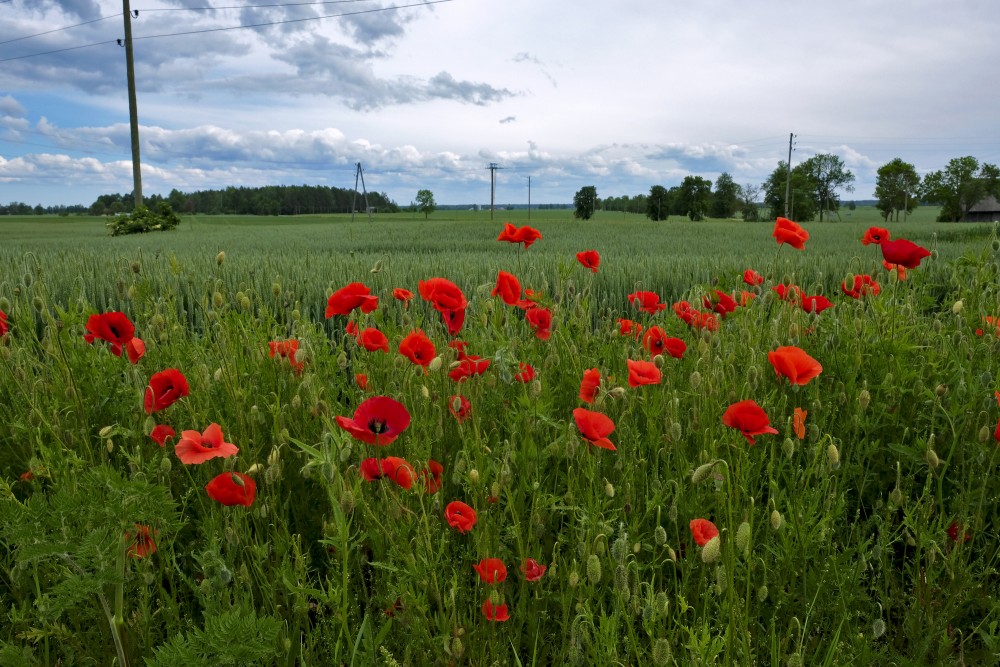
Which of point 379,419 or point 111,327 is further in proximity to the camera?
point 111,327

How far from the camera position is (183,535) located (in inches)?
74.2

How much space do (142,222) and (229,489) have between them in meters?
25.8

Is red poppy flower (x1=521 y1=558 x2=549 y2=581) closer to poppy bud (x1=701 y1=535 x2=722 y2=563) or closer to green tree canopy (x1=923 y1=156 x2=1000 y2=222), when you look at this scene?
poppy bud (x1=701 y1=535 x2=722 y2=563)

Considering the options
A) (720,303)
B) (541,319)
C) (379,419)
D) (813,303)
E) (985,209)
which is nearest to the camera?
(379,419)

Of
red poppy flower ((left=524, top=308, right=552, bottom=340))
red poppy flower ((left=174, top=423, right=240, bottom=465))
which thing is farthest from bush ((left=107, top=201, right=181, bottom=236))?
red poppy flower ((left=174, top=423, right=240, bottom=465))

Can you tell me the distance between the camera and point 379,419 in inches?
48.6

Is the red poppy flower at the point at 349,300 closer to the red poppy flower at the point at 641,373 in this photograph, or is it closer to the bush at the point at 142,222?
the red poppy flower at the point at 641,373

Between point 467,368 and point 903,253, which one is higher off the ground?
point 903,253

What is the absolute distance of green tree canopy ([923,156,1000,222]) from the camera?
64.8m

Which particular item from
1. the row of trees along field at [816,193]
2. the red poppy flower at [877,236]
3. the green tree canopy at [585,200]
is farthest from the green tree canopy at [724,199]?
the red poppy flower at [877,236]

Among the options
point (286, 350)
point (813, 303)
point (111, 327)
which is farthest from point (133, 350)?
point (813, 303)

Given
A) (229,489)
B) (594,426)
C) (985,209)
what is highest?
(985,209)

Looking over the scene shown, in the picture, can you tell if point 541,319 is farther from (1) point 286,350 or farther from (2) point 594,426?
(2) point 594,426

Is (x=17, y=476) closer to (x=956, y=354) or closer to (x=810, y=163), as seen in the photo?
(x=956, y=354)
